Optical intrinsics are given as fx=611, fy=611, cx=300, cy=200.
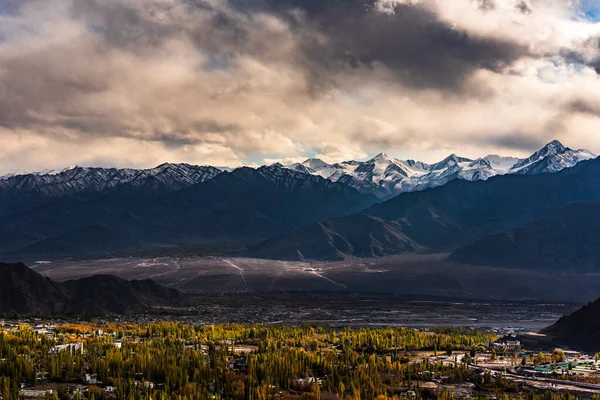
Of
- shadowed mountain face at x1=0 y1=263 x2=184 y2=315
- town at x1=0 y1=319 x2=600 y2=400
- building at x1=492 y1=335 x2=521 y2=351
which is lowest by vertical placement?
building at x1=492 y1=335 x2=521 y2=351

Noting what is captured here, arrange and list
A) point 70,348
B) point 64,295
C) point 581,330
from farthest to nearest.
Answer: point 64,295 → point 581,330 → point 70,348

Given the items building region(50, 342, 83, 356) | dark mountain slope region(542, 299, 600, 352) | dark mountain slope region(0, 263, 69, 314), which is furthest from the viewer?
dark mountain slope region(0, 263, 69, 314)

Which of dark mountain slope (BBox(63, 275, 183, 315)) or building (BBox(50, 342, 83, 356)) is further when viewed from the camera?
dark mountain slope (BBox(63, 275, 183, 315))

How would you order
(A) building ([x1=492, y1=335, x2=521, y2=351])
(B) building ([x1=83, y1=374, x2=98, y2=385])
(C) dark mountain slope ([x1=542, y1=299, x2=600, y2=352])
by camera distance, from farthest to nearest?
(C) dark mountain slope ([x1=542, y1=299, x2=600, y2=352]), (A) building ([x1=492, y1=335, x2=521, y2=351]), (B) building ([x1=83, y1=374, x2=98, y2=385])

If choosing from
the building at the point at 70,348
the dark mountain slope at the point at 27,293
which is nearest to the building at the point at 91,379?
the building at the point at 70,348

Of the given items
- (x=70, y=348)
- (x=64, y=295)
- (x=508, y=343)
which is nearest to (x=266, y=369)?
(x=70, y=348)

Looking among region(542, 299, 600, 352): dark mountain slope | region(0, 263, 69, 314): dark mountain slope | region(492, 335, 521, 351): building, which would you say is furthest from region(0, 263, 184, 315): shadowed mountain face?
region(542, 299, 600, 352): dark mountain slope

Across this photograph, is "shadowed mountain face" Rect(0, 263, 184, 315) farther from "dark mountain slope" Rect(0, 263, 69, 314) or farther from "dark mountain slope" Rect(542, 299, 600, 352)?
"dark mountain slope" Rect(542, 299, 600, 352)

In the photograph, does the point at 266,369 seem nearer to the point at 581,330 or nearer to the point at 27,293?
the point at 581,330
